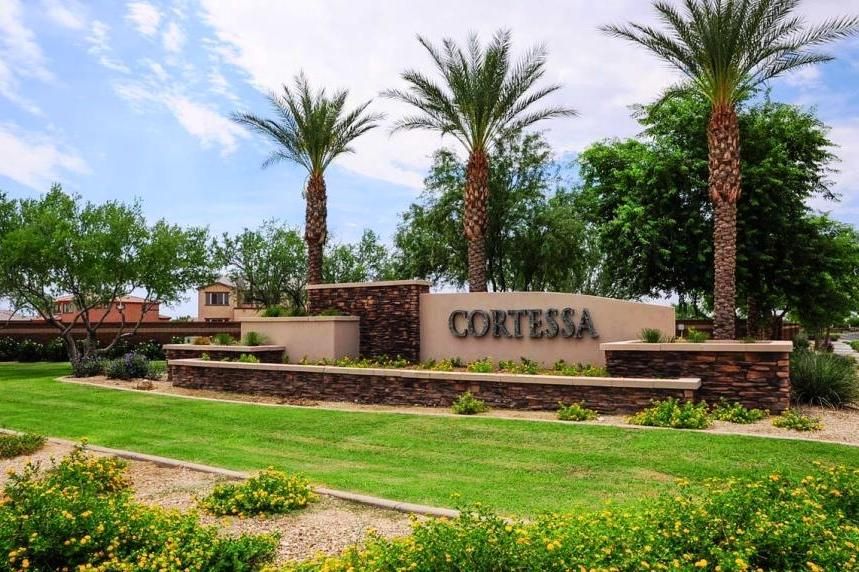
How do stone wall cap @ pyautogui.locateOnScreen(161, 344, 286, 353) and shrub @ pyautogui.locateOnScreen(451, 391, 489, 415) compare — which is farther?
stone wall cap @ pyautogui.locateOnScreen(161, 344, 286, 353)

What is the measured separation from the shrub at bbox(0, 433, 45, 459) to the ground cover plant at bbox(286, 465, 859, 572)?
7679mm

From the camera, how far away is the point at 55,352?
35594mm

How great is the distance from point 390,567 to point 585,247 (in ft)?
89.1

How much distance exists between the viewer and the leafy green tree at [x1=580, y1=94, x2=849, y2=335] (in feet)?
75.0

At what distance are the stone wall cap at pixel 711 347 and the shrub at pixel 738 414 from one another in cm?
114

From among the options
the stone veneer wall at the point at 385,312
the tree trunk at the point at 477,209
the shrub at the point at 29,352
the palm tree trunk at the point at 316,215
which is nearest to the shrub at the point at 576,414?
the stone veneer wall at the point at 385,312

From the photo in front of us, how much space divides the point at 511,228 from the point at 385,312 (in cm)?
1233

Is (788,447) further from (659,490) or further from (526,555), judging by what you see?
(526,555)

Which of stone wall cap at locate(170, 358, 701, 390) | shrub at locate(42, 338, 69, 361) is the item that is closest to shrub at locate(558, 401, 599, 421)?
stone wall cap at locate(170, 358, 701, 390)

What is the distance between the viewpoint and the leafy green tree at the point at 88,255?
1009 inches

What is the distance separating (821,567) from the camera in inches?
184

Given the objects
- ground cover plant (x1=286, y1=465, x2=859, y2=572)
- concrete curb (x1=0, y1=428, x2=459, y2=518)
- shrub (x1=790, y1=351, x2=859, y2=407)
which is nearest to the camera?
ground cover plant (x1=286, y1=465, x2=859, y2=572)

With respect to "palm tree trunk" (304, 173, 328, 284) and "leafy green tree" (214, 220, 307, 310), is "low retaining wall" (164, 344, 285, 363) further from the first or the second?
"leafy green tree" (214, 220, 307, 310)

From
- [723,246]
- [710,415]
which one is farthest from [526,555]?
[723,246]
